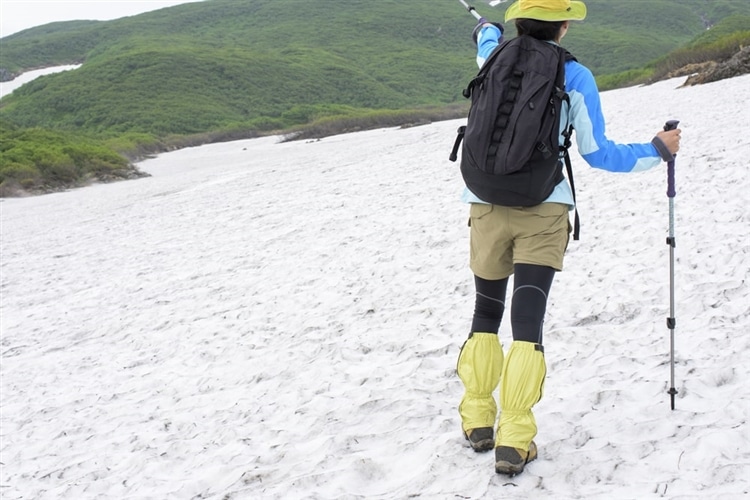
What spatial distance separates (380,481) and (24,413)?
13.6ft

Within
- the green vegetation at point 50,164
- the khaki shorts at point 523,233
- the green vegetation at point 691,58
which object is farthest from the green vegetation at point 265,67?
the khaki shorts at point 523,233

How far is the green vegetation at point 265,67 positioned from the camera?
45531 millimetres

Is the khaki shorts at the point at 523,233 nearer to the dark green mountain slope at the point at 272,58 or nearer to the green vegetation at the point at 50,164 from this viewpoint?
the green vegetation at the point at 50,164

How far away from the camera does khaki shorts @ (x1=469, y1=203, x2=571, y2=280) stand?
11.4ft

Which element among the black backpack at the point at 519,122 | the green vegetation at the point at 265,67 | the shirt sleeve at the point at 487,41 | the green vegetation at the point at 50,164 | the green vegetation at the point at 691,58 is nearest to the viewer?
the black backpack at the point at 519,122

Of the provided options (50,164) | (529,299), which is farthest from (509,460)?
(50,164)

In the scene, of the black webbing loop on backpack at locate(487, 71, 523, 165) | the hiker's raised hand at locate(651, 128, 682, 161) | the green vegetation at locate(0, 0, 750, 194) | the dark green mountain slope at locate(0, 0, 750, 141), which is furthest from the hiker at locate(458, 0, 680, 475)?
the dark green mountain slope at locate(0, 0, 750, 141)

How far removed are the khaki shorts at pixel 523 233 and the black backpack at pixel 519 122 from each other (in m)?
0.10

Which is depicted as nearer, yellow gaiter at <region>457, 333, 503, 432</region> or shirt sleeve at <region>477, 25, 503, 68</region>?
yellow gaiter at <region>457, 333, 503, 432</region>

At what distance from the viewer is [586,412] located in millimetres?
4332

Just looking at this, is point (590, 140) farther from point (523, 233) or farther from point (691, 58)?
point (691, 58)

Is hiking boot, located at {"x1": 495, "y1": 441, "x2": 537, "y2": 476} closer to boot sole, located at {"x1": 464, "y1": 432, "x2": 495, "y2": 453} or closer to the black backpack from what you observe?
boot sole, located at {"x1": 464, "y1": 432, "x2": 495, "y2": 453}

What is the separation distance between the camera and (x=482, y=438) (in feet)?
12.9

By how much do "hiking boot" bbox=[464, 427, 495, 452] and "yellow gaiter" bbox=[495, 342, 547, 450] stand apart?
0.39 metres
